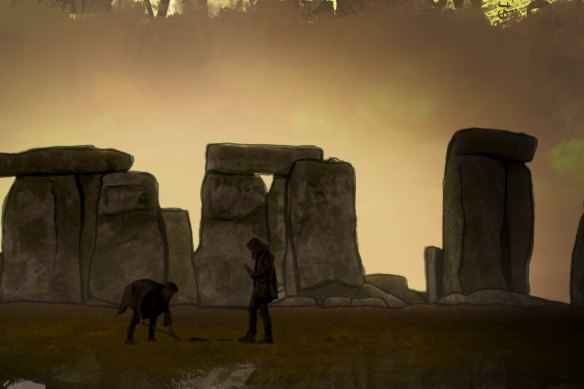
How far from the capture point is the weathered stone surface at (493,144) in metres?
16.5

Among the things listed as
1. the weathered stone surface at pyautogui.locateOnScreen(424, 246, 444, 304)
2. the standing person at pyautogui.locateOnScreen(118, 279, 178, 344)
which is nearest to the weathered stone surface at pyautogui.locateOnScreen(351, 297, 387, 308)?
the weathered stone surface at pyautogui.locateOnScreen(424, 246, 444, 304)

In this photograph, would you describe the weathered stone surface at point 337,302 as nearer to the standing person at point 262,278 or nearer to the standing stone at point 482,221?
the standing stone at point 482,221

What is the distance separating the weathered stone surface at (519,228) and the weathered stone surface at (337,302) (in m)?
3.32

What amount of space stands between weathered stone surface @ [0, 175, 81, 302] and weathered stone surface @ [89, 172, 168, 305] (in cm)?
62

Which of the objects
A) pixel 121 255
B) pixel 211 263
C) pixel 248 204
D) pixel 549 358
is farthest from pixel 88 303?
pixel 549 358

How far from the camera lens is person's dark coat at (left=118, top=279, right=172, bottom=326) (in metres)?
11.1

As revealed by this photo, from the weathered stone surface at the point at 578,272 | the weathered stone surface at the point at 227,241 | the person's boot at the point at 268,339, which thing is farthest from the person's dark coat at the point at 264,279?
the weathered stone surface at the point at 578,272

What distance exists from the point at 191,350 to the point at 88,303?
18.3 ft

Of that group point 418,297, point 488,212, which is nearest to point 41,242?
point 418,297

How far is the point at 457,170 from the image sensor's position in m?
16.6

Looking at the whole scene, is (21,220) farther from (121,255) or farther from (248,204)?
(248,204)

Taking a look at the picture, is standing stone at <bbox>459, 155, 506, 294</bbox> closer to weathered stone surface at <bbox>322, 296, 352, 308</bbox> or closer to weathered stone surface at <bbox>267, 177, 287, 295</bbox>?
weathered stone surface at <bbox>322, 296, 352, 308</bbox>

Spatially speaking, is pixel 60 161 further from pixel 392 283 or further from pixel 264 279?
pixel 392 283

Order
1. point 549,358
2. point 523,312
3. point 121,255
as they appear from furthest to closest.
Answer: point 121,255
point 523,312
point 549,358
